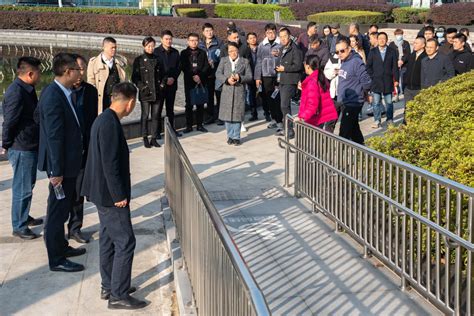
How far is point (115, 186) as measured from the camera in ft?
19.0

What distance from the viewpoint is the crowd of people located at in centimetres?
595

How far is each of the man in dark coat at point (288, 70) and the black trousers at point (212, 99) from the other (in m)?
1.34

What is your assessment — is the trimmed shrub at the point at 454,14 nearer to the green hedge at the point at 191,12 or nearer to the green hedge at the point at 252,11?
the green hedge at the point at 252,11

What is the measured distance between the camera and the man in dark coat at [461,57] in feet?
42.4

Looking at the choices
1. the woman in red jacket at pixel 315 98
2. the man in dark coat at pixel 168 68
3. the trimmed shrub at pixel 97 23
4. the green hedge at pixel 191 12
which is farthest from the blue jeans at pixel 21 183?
the green hedge at pixel 191 12

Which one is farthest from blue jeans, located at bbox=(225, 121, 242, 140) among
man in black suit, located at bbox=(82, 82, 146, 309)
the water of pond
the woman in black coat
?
man in black suit, located at bbox=(82, 82, 146, 309)

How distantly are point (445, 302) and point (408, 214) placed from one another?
75 centimetres

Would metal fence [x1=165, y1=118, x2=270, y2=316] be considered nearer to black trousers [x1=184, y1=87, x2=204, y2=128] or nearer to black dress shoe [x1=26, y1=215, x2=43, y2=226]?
black dress shoe [x1=26, y1=215, x2=43, y2=226]

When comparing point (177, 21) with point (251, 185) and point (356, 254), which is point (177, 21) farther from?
point (356, 254)

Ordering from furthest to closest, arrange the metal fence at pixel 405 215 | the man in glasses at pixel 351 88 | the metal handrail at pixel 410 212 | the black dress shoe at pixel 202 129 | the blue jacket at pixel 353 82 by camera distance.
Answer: the black dress shoe at pixel 202 129 < the blue jacket at pixel 353 82 < the man in glasses at pixel 351 88 < the metal fence at pixel 405 215 < the metal handrail at pixel 410 212

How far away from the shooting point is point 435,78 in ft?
39.1

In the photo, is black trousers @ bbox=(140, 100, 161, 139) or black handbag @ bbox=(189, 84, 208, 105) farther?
black handbag @ bbox=(189, 84, 208, 105)

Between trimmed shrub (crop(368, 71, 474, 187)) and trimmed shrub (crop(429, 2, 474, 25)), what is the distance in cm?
2749

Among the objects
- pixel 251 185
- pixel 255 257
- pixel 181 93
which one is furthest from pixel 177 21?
pixel 255 257
